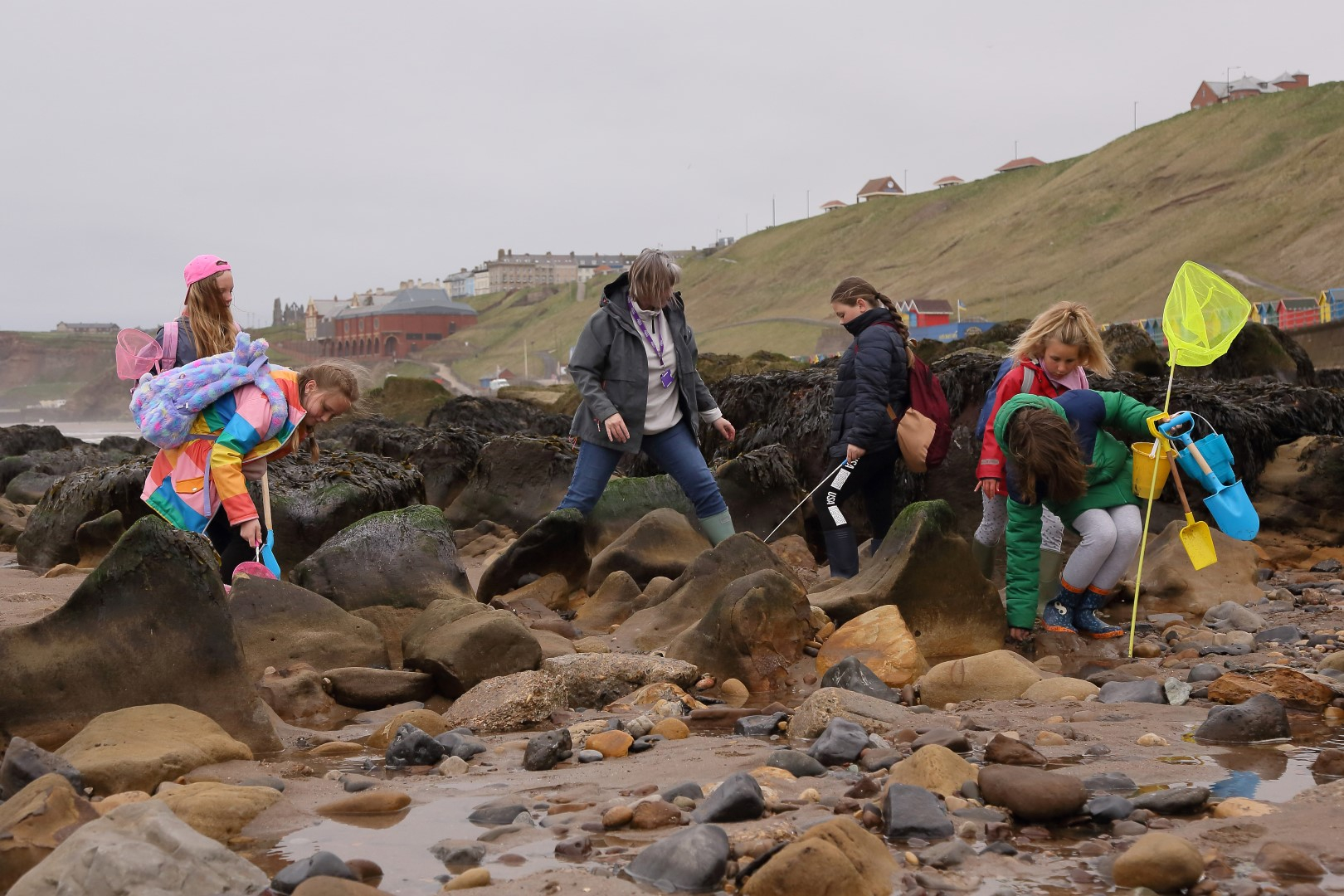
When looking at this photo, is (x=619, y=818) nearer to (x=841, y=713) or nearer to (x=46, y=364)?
(x=841, y=713)

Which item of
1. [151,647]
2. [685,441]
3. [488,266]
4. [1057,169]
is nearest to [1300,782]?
[151,647]

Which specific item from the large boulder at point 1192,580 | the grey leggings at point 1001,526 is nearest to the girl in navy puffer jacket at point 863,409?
the grey leggings at point 1001,526

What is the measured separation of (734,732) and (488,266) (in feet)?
565

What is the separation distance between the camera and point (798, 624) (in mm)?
5078

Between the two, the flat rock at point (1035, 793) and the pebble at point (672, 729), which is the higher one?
the flat rock at point (1035, 793)

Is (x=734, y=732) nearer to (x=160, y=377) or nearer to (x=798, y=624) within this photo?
(x=798, y=624)

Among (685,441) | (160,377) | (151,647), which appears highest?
(160,377)

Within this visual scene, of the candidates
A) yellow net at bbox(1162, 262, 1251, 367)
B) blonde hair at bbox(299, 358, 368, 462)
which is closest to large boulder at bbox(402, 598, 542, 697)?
blonde hair at bbox(299, 358, 368, 462)

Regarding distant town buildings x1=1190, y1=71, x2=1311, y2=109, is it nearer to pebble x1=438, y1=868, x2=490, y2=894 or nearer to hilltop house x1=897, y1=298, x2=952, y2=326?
hilltop house x1=897, y1=298, x2=952, y2=326

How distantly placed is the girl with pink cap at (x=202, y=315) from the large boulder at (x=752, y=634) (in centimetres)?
233

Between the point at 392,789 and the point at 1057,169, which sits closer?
the point at 392,789

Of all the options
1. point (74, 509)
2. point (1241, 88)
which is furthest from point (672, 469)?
point (1241, 88)

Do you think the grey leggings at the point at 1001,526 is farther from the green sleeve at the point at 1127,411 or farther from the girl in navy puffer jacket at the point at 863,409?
the girl in navy puffer jacket at the point at 863,409

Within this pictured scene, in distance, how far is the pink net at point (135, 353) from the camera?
201 inches
